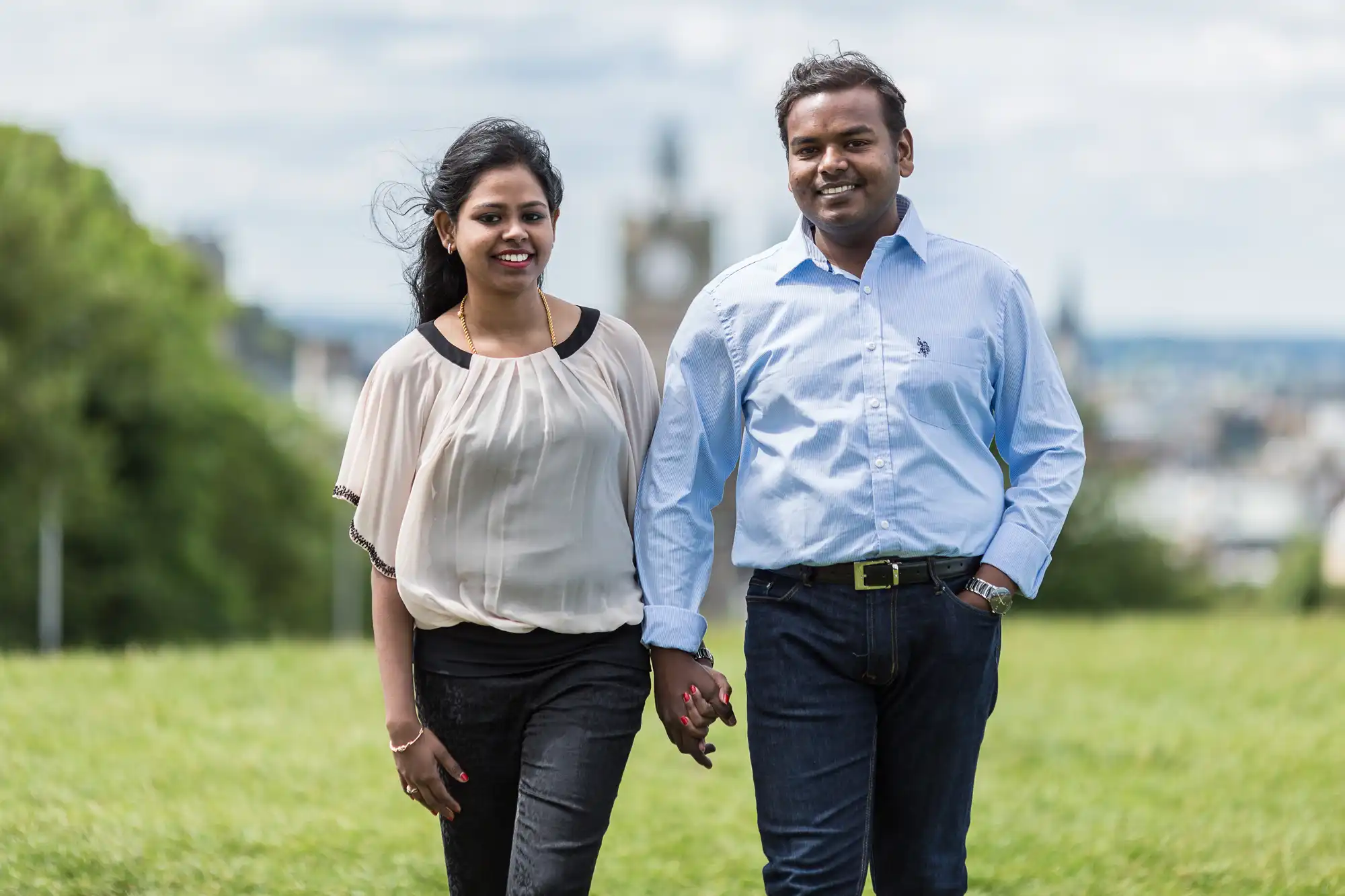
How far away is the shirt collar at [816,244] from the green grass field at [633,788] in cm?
281

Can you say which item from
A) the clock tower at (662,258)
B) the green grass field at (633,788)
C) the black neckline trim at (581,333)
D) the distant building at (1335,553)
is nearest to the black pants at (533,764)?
the black neckline trim at (581,333)

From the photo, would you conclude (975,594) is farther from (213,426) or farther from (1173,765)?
(213,426)

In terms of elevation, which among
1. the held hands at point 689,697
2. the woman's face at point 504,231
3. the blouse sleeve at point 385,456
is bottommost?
the held hands at point 689,697

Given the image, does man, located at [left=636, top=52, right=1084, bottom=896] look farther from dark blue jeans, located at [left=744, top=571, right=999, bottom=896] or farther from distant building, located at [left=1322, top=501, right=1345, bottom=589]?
distant building, located at [left=1322, top=501, right=1345, bottom=589]

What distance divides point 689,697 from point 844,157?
1.24 meters

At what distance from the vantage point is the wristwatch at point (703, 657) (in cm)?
394

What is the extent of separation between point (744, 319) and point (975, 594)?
806 mm

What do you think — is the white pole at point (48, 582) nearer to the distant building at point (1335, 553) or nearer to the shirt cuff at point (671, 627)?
the shirt cuff at point (671, 627)

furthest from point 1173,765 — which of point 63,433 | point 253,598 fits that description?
point 253,598

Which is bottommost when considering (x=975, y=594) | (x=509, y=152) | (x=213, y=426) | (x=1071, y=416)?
(x=213, y=426)

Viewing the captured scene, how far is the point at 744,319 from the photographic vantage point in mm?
3947

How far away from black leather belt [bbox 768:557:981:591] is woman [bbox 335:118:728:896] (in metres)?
0.34

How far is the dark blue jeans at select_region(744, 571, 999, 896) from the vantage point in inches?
148

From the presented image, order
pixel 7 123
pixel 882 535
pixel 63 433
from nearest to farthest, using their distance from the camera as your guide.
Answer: pixel 882 535 → pixel 63 433 → pixel 7 123
